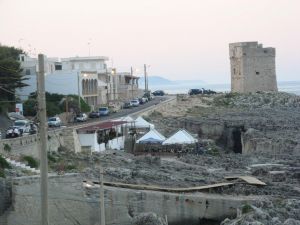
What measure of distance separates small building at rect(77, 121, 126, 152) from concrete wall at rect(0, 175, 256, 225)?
15628mm

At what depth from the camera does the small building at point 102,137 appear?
3678 cm

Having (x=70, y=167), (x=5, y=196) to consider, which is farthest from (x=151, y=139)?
(x=5, y=196)

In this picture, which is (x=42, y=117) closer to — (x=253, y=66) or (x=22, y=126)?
(x=22, y=126)

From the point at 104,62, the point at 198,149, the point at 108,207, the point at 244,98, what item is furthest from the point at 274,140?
the point at 104,62

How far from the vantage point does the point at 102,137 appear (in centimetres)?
3912

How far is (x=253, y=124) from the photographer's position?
54.8 m

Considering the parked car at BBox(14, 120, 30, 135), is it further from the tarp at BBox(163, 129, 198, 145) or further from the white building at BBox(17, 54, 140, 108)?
the white building at BBox(17, 54, 140, 108)

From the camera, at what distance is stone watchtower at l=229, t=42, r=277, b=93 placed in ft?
297

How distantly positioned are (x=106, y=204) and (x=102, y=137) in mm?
19249

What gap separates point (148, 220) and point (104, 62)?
3277 inches

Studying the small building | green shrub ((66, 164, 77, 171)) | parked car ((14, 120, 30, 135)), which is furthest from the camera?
parked car ((14, 120, 30, 135))

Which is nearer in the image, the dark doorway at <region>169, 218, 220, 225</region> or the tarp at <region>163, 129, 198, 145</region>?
the dark doorway at <region>169, 218, 220, 225</region>

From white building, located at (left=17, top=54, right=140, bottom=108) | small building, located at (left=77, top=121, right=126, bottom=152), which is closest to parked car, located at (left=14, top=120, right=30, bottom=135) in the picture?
small building, located at (left=77, top=121, right=126, bottom=152)

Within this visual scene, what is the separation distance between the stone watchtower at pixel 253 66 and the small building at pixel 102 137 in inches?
1991
